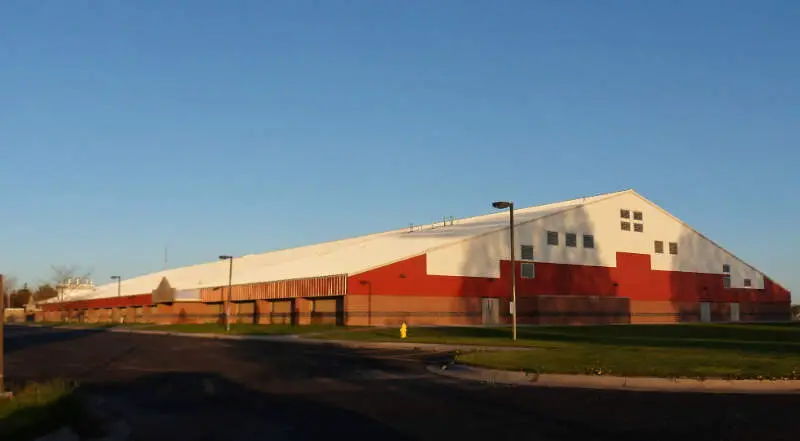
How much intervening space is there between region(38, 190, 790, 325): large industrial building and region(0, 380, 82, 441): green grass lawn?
43655 mm

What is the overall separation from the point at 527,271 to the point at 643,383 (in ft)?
151

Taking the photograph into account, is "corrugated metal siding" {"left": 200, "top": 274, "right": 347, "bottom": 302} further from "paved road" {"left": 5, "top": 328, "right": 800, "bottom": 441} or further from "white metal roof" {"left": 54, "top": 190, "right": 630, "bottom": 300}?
"paved road" {"left": 5, "top": 328, "right": 800, "bottom": 441}

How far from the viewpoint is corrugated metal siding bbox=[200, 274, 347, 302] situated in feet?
193

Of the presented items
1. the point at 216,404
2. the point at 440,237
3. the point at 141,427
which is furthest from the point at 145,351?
the point at 440,237

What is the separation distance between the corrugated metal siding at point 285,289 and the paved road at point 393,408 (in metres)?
35.2

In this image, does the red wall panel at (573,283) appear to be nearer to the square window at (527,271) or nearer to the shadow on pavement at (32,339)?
the square window at (527,271)

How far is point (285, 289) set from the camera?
6712cm

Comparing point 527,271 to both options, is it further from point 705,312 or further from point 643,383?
point 643,383

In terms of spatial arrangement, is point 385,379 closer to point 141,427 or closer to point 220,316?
point 141,427

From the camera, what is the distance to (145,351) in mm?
34719

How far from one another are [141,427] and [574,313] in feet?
184

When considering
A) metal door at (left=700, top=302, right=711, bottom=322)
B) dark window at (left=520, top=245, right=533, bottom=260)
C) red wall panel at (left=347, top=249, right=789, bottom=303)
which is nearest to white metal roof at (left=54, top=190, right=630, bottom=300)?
red wall panel at (left=347, top=249, right=789, bottom=303)

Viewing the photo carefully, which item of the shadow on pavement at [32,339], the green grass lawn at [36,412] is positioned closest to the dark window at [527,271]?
the shadow on pavement at [32,339]

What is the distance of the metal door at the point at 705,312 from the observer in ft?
245
